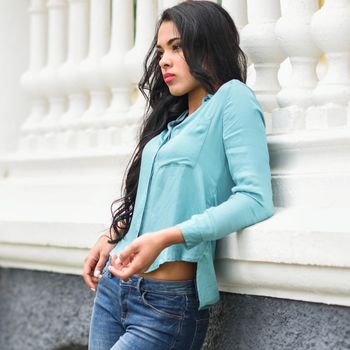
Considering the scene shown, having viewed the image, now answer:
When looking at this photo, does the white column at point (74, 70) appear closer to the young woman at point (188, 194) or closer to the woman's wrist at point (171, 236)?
the young woman at point (188, 194)

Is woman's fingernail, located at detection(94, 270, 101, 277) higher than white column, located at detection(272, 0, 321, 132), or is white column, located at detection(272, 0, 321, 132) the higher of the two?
white column, located at detection(272, 0, 321, 132)

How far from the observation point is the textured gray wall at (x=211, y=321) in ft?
9.64

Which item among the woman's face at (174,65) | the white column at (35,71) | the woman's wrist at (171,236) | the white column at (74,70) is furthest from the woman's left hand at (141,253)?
the white column at (35,71)

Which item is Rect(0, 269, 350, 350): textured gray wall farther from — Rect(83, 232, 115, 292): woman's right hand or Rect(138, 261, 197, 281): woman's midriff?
Rect(83, 232, 115, 292): woman's right hand

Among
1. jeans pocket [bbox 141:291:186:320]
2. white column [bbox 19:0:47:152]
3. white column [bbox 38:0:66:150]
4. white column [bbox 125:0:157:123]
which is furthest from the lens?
white column [bbox 19:0:47:152]

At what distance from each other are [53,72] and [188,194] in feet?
5.38

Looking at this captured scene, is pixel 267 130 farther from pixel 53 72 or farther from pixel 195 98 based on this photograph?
pixel 53 72

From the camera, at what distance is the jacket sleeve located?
9.42 feet

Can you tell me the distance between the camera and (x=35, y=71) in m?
4.72

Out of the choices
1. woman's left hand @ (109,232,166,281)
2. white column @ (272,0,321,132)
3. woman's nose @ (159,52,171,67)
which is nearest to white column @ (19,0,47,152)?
woman's nose @ (159,52,171,67)

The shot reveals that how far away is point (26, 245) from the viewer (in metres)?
4.31

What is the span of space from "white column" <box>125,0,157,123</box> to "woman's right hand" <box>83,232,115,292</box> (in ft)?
2.42

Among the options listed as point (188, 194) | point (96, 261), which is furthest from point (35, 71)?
point (188, 194)

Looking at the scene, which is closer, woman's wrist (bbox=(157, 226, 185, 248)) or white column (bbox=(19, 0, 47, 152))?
woman's wrist (bbox=(157, 226, 185, 248))
